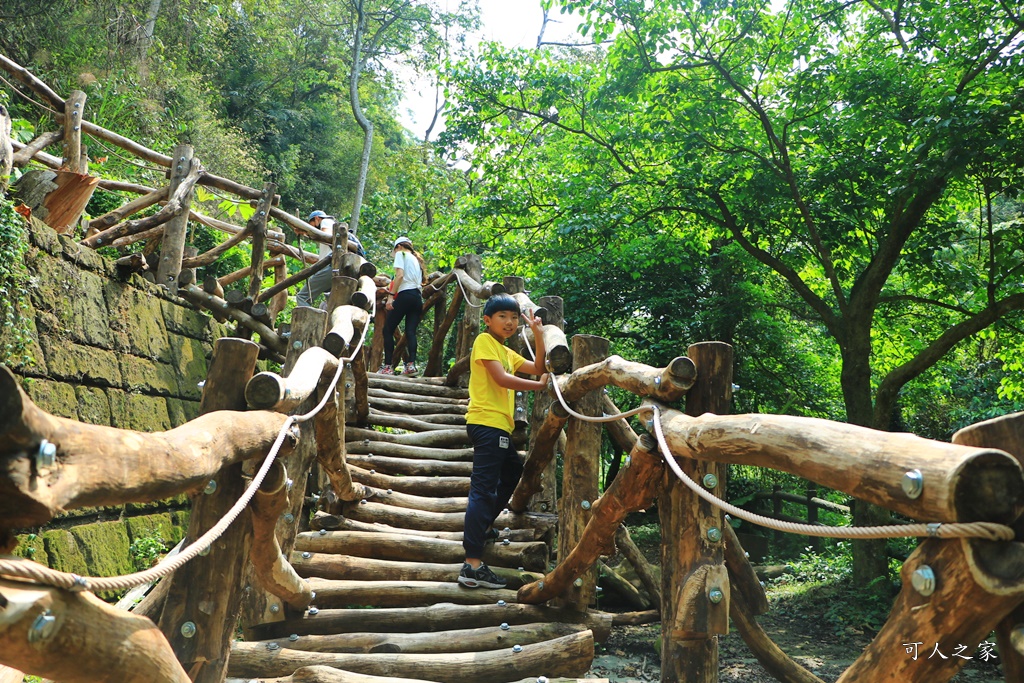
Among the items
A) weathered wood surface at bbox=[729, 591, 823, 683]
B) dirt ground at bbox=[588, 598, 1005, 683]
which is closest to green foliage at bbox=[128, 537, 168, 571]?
dirt ground at bbox=[588, 598, 1005, 683]

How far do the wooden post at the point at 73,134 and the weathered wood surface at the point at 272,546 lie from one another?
15.2 ft

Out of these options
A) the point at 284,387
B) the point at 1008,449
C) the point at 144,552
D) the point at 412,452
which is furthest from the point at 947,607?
the point at 144,552

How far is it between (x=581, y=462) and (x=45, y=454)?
3245 millimetres

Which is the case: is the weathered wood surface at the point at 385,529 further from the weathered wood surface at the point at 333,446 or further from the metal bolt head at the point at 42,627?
the metal bolt head at the point at 42,627

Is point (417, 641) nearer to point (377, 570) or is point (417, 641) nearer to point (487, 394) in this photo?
point (377, 570)

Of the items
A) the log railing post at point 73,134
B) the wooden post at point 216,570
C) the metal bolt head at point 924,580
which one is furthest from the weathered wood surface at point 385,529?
the log railing post at point 73,134

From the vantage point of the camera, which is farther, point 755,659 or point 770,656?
point 755,659

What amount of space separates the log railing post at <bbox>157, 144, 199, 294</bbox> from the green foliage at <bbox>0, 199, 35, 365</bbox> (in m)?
2.42

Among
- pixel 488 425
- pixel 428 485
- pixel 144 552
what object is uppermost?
pixel 488 425

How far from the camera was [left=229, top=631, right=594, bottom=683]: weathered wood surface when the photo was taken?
341 cm

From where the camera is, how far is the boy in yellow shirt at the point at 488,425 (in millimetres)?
4301

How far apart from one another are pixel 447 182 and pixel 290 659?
17.2m

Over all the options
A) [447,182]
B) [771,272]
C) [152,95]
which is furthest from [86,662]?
[447,182]

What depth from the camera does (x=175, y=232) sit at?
7.09 meters
